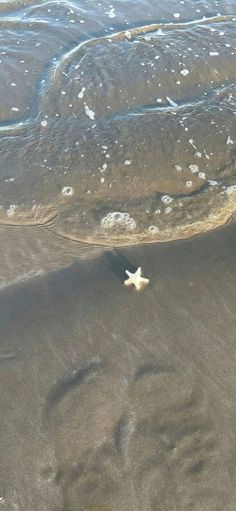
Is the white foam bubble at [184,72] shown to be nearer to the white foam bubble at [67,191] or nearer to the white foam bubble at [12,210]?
the white foam bubble at [67,191]

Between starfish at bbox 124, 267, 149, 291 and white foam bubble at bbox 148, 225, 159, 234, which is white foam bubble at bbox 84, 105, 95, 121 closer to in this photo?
white foam bubble at bbox 148, 225, 159, 234

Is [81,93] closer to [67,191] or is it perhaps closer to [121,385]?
[67,191]

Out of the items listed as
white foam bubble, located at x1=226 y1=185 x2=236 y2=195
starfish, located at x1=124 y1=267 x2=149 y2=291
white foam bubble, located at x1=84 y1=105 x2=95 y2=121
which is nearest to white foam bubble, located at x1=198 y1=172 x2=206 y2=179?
white foam bubble, located at x1=226 y1=185 x2=236 y2=195

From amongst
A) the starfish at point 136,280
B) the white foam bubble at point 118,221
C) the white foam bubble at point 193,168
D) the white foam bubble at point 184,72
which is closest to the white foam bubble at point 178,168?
the white foam bubble at point 193,168

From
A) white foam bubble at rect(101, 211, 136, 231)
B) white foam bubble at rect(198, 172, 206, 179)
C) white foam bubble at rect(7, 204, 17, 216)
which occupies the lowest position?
white foam bubble at rect(101, 211, 136, 231)

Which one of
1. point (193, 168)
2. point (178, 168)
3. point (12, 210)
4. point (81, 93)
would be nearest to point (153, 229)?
point (178, 168)

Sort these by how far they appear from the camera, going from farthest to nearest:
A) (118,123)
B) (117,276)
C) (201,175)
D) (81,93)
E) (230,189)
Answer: (81,93), (118,123), (201,175), (230,189), (117,276)

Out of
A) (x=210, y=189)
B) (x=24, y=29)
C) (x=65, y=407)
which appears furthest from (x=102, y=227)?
(x=24, y=29)
